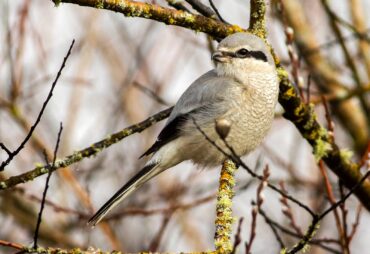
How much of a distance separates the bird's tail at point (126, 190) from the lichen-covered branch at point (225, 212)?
0.47 meters

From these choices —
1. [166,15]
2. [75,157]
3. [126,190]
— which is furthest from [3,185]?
[166,15]

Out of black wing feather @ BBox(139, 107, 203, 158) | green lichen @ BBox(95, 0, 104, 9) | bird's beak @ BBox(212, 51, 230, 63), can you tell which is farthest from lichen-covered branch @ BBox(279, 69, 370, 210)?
green lichen @ BBox(95, 0, 104, 9)

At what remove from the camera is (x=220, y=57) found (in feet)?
10.9

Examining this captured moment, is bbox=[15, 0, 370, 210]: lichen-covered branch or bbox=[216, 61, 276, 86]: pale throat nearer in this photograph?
bbox=[15, 0, 370, 210]: lichen-covered branch

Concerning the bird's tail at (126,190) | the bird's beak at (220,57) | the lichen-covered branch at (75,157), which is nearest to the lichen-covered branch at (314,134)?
the bird's beak at (220,57)

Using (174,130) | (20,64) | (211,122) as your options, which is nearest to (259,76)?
(211,122)

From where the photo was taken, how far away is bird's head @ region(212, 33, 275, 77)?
3100 mm

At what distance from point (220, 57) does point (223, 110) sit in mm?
310

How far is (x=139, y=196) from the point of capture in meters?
5.55

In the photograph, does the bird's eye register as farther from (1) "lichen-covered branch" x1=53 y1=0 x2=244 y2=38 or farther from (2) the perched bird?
(1) "lichen-covered branch" x1=53 y1=0 x2=244 y2=38

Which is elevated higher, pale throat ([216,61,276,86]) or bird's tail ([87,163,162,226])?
pale throat ([216,61,276,86])

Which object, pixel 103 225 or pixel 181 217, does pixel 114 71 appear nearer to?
pixel 181 217

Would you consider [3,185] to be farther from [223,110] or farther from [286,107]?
[286,107]

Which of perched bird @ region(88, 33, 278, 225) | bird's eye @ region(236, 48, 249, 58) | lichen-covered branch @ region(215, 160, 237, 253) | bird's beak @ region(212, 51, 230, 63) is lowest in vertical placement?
lichen-covered branch @ region(215, 160, 237, 253)
